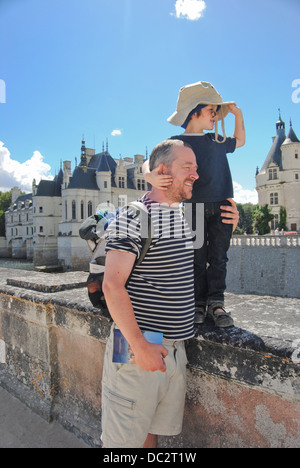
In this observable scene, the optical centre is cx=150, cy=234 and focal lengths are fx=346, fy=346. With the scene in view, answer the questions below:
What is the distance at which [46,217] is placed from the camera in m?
44.8

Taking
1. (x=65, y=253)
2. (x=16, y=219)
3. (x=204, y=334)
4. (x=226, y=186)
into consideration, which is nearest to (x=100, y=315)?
(x=204, y=334)

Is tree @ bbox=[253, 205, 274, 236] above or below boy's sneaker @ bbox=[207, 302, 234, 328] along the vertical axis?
above

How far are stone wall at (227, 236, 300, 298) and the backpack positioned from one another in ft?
72.7

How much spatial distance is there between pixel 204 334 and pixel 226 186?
89cm

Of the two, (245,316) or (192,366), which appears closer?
(192,366)

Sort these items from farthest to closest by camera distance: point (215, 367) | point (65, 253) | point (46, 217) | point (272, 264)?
1. point (46, 217)
2. point (65, 253)
3. point (272, 264)
4. point (215, 367)

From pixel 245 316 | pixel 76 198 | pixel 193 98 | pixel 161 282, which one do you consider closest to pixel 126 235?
Answer: pixel 161 282

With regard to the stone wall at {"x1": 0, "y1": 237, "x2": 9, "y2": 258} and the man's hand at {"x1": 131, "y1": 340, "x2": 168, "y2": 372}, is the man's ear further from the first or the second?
the stone wall at {"x1": 0, "y1": 237, "x2": 9, "y2": 258}

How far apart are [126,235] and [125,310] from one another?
302 millimetres

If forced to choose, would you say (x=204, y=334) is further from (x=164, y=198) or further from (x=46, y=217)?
(x=46, y=217)

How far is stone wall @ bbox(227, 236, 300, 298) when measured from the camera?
876 inches

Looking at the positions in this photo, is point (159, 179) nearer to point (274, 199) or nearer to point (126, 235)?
point (126, 235)

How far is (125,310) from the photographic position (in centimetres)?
137

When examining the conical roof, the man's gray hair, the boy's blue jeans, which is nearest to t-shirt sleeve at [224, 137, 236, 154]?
the boy's blue jeans
